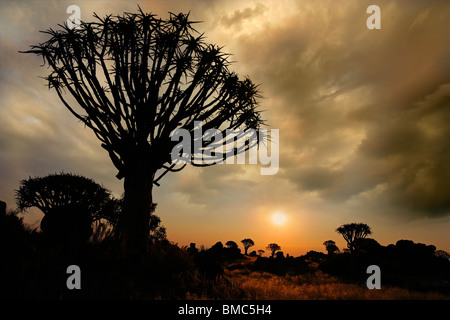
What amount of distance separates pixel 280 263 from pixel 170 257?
10564mm

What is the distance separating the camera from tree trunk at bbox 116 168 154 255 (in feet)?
23.1

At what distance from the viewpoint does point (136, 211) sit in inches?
286

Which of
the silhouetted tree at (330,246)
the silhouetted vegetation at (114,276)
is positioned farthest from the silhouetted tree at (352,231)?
the silhouetted vegetation at (114,276)

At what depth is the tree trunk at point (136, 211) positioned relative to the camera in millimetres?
7051

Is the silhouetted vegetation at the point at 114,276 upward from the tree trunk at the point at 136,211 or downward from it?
downward

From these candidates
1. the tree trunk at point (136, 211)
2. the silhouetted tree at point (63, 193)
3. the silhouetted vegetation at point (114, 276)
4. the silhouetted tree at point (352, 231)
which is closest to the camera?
the silhouetted vegetation at point (114, 276)

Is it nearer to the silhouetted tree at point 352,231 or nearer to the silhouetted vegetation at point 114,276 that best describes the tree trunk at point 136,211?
the silhouetted vegetation at point 114,276

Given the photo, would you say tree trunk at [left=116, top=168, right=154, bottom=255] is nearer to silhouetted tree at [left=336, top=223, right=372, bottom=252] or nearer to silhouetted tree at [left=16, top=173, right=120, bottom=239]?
silhouetted tree at [left=16, top=173, right=120, bottom=239]

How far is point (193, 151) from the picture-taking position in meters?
8.45

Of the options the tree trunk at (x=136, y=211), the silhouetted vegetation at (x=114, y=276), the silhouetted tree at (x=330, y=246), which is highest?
the tree trunk at (x=136, y=211)

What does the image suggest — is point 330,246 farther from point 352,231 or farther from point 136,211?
point 136,211
